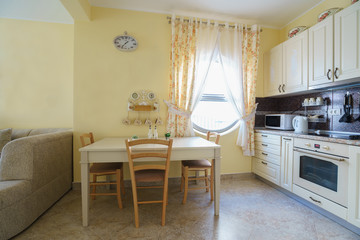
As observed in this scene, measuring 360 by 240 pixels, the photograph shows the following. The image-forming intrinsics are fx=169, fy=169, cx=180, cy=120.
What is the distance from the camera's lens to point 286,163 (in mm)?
2328

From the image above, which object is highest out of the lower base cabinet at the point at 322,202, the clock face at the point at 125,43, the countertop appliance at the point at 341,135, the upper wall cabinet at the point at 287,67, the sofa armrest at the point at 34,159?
the clock face at the point at 125,43

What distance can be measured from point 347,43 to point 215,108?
1780 mm

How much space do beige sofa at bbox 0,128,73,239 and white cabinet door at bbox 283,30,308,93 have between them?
3.35 metres

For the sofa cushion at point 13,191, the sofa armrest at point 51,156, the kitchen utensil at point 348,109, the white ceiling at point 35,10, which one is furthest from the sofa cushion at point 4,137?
Answer: the kitchen utensil at point 348,109

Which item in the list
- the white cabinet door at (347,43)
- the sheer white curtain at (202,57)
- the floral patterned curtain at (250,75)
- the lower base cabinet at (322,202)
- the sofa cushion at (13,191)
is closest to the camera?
the sofa cushion at (13,191)

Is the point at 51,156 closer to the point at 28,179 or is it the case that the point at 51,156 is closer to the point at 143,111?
the point at 28,179

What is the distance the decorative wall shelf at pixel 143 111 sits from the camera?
259cm

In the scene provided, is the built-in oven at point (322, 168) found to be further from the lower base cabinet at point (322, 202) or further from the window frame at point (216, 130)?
the window frame at point (216, 130)

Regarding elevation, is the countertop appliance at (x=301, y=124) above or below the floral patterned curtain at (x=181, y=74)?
below

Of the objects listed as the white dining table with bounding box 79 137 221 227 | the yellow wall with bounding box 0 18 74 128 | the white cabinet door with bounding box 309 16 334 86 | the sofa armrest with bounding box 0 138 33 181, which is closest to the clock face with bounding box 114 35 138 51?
the yellow wall with bounding box 0 18 74 128

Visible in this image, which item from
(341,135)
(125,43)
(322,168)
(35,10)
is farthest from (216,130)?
(35,10)

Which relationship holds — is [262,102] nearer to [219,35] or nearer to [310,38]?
[310,38]

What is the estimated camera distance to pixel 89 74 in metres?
2.54

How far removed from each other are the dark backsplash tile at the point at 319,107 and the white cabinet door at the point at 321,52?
364 mm
